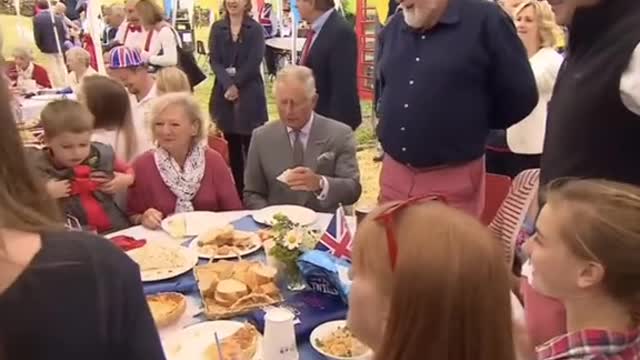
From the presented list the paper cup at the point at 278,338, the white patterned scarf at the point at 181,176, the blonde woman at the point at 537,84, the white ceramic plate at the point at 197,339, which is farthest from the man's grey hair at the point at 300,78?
the paper cup at the point at 278,338

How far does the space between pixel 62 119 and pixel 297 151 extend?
965 mm

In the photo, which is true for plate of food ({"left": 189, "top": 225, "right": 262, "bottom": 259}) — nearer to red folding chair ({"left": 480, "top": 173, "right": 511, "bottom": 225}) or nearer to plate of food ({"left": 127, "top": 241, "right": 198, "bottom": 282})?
plate of food ({"left": 127, "top": 241, "right": 198, "bottom": 282})

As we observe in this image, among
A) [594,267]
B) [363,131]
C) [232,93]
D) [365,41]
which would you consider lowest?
[363,131]

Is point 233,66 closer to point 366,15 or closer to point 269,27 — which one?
point 366,15

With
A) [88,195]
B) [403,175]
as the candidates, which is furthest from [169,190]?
[403,175]

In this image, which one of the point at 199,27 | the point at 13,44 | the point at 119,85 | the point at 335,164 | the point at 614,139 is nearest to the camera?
the point at 614,139

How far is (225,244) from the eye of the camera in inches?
98.3

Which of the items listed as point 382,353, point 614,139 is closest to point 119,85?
point 614,139

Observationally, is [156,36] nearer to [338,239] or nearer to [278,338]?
[338,239]

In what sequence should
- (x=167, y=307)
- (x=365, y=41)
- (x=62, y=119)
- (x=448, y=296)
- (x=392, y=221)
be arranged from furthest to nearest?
1. (x=365, y=41)
2. (x=62, y=119)
3. (x=167, y=307)
4. (x=392, y=221)
5. (x=448, y=296)

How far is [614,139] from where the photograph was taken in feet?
6.30

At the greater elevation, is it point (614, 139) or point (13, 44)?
point (614, 139)

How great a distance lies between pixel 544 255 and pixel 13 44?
7015 mm

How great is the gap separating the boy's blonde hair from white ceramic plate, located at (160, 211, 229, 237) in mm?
475
